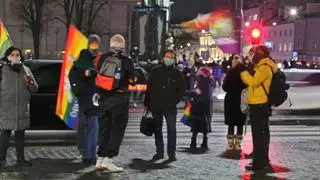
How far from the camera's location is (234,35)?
25.2 meters

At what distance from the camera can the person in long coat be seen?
1129 centimetres

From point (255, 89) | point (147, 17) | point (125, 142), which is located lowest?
point (125, 142)

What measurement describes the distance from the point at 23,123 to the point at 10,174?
0.82m

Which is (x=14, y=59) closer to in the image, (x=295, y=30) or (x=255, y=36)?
(x=255, y=36)

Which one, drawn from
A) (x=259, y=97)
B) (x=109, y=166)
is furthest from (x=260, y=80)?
(x=109, y=166)

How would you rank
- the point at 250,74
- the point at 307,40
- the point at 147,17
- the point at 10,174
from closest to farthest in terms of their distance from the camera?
the point at 10,174, the point at 250,74, the point at 147,17, the point at 307,40

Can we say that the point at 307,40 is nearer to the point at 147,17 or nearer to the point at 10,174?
the point at 147,17

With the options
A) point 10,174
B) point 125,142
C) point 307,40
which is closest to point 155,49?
point 125,142

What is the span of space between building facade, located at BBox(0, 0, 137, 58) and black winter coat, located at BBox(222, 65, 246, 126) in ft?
200

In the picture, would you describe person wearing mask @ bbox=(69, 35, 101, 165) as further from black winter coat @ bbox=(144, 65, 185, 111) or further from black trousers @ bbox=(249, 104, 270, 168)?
black trousers @ bbox=(249, 104, 270, 168)

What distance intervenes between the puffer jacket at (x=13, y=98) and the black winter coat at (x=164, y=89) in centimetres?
202

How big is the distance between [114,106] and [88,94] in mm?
704

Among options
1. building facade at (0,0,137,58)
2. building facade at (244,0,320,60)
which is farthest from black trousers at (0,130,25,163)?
building facade at (244,0,320,60)

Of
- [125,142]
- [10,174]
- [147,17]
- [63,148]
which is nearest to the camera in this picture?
[10,174]
